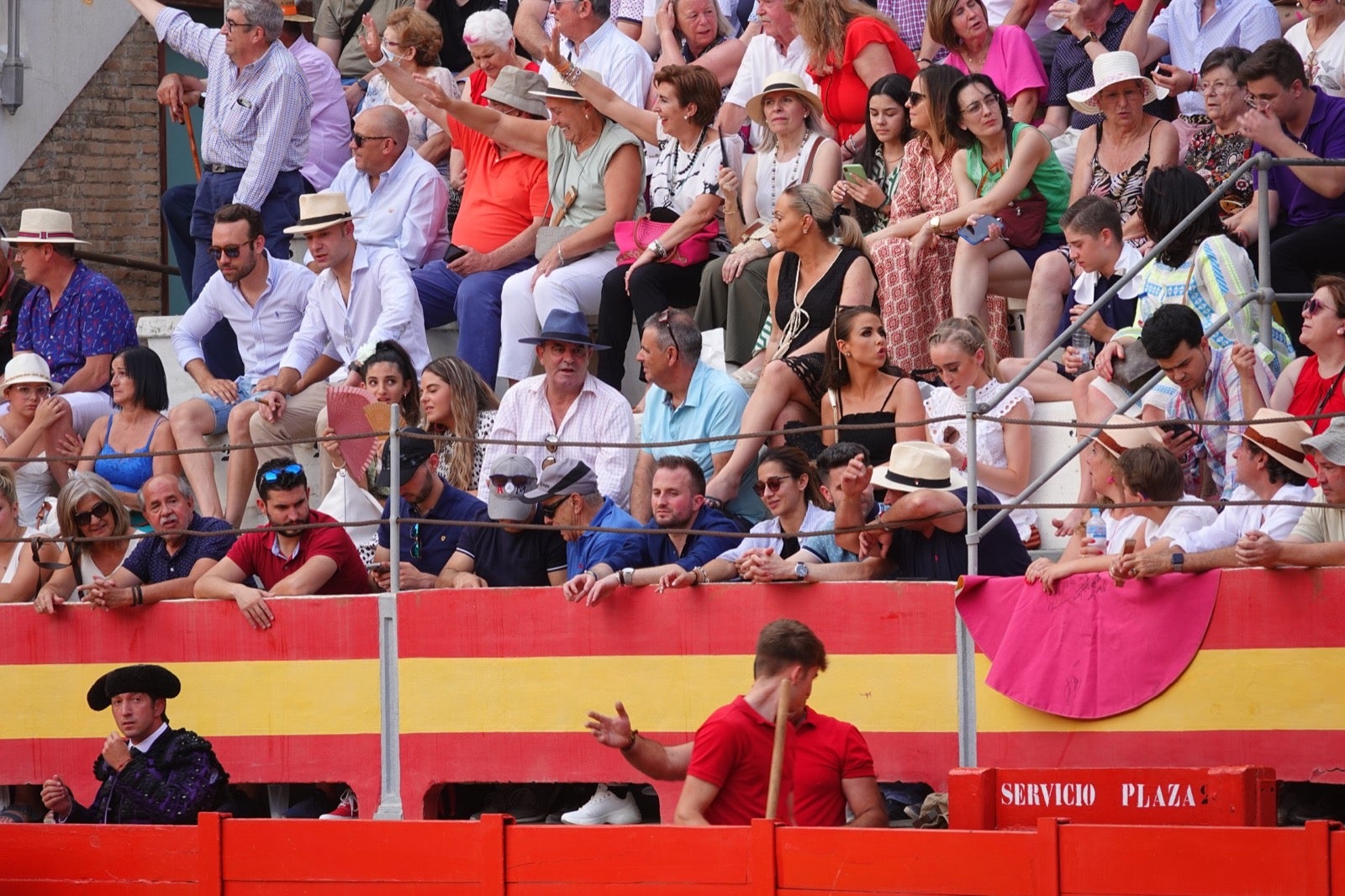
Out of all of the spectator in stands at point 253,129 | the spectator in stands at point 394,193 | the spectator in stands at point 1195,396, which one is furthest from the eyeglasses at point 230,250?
the spectator in stands at point 1195,396

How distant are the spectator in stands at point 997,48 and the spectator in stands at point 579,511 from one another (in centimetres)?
364

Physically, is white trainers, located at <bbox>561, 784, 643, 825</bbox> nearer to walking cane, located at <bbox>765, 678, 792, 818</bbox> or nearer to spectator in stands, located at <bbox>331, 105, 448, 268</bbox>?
walking cane, located at <bbox>765, 678, 792, 818</bbox>

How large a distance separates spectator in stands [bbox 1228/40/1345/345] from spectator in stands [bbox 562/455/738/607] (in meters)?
2.68

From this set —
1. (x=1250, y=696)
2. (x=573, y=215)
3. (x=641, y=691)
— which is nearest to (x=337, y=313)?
(x=573, y=215)

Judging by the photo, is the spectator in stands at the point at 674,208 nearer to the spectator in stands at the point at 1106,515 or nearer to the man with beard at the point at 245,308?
the man with beard at the point at 245,308

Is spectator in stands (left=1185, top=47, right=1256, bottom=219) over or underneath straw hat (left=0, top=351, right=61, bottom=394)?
over

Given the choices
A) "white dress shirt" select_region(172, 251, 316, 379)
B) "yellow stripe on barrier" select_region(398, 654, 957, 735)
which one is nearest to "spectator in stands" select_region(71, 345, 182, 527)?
"white dress shirt" select_region(172, 251, 316, 379)

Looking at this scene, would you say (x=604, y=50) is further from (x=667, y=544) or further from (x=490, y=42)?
(x=667, y=544)

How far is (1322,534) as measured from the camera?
23.3 feet

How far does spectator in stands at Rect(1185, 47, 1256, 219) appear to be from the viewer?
30.1 feet

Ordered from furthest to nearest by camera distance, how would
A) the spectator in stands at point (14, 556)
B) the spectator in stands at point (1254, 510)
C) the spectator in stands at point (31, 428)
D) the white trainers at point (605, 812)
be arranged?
the spectator in stands at point (31, 428) < the spectator in stands at point (14, 556) < the white trainers at point (605, 812) < the spectator in stands at point (1254, 510)

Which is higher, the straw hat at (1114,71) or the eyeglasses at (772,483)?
the straw hat at (1114,71)

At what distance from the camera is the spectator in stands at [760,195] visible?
9.99 meters

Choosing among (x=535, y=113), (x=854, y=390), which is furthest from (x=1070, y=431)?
(x=535, y=113)
